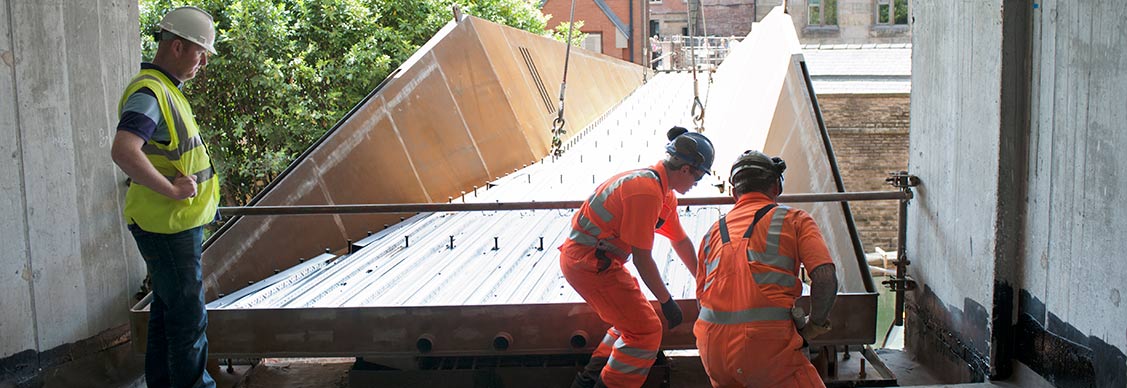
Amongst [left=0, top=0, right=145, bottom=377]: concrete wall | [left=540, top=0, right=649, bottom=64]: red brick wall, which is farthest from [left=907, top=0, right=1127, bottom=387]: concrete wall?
[left=540, top=0, right=649, bottom=64]: red brick wall

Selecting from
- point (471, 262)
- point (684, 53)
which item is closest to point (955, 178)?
point (471, 262)

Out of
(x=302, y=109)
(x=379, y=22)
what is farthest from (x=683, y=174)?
(x=379, y=22)

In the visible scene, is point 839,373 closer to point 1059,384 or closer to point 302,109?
point 1059,384

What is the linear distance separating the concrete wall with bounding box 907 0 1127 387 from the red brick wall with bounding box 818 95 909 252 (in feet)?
81.5

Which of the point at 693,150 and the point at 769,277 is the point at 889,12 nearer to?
the point at 693,150

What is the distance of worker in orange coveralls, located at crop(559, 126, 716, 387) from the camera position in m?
4.21

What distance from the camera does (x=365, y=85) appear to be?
12.7 meters

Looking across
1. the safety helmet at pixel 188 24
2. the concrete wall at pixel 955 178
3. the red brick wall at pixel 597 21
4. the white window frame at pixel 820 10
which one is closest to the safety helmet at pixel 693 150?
the concrete wall at pixel 955 178

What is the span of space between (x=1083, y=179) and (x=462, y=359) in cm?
329

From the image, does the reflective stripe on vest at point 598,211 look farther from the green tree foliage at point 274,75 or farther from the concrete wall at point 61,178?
the green tree foliage at point 274,75

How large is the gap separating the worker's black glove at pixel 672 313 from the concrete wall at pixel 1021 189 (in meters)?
1.39

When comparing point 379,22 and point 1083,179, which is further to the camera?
point 379,22

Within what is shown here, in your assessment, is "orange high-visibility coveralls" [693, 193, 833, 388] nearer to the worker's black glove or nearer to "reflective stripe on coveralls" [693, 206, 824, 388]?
"reflective stripe on coveralls" [693, 206, 824, 388]

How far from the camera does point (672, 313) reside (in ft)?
14.8
